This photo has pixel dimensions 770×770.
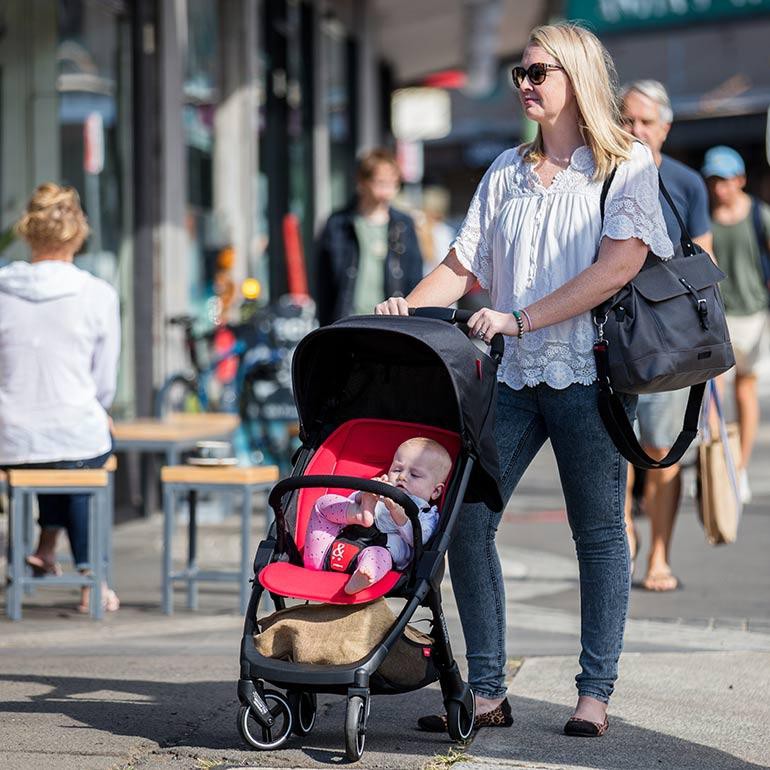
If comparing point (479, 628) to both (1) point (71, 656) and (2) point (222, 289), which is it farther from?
(2) point (222, 289)

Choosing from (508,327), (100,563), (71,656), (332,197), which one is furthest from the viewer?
(332,197)

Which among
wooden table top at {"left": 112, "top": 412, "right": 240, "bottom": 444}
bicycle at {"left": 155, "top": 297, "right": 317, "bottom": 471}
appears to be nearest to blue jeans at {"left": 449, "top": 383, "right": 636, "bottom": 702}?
wooden table top at {"left": 112, "top": 412, "right": 240, "bottom": 444}

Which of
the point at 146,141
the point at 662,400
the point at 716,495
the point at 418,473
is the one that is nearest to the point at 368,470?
the point at 418,473

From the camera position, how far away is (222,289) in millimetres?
11414

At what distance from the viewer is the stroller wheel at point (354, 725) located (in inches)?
166

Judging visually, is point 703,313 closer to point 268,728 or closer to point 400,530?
point 400,530

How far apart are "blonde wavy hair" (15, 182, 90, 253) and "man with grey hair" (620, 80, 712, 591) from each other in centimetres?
228

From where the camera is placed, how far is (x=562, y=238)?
4.57 metres

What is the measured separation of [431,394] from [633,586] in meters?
3.02

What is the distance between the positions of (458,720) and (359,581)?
519 millimetres

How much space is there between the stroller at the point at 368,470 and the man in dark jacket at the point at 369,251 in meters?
3.84

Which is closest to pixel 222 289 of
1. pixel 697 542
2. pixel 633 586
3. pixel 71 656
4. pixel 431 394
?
pixel 697 542

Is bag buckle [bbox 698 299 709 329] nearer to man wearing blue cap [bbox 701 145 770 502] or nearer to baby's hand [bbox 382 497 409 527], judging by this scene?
baby's hand [bbox 382 497 409 527]

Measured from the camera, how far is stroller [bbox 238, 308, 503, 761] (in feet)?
14.0
